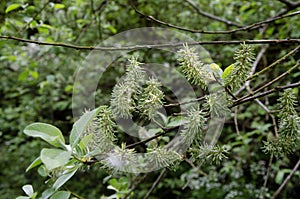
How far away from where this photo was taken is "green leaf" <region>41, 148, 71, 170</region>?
0.38 meters

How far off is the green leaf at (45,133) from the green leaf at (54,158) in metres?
0.02

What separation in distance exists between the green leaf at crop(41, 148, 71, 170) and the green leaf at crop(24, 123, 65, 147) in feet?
0.07

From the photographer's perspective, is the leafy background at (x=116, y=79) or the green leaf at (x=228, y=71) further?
the leafy background at (x=116, y=79)

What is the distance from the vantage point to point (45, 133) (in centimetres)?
45

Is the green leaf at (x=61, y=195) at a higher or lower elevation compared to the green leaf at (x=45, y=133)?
lower

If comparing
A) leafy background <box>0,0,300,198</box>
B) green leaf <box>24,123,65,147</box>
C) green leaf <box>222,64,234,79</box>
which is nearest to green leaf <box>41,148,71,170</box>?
green leaf <box>24,123,65,147</box>

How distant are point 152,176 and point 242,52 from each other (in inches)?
89.2

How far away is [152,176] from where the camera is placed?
2625 mm

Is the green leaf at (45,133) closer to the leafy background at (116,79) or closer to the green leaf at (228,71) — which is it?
the green leaf at (228,71)

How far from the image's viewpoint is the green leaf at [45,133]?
17.2 inches

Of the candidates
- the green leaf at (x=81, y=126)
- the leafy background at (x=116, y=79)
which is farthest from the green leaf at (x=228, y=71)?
the leafy background at (x=116, y=79)

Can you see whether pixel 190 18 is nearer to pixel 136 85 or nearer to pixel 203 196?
pixel 203 196

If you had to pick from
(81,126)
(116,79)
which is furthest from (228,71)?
(116,79)

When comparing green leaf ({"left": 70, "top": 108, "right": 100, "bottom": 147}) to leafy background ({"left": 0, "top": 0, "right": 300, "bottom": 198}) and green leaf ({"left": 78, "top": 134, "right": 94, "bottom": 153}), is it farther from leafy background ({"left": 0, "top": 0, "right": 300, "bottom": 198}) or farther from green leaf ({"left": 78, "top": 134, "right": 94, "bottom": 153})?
leafy background ({"left": 0, "top": 0, "right": 300, "bottom": 198})
